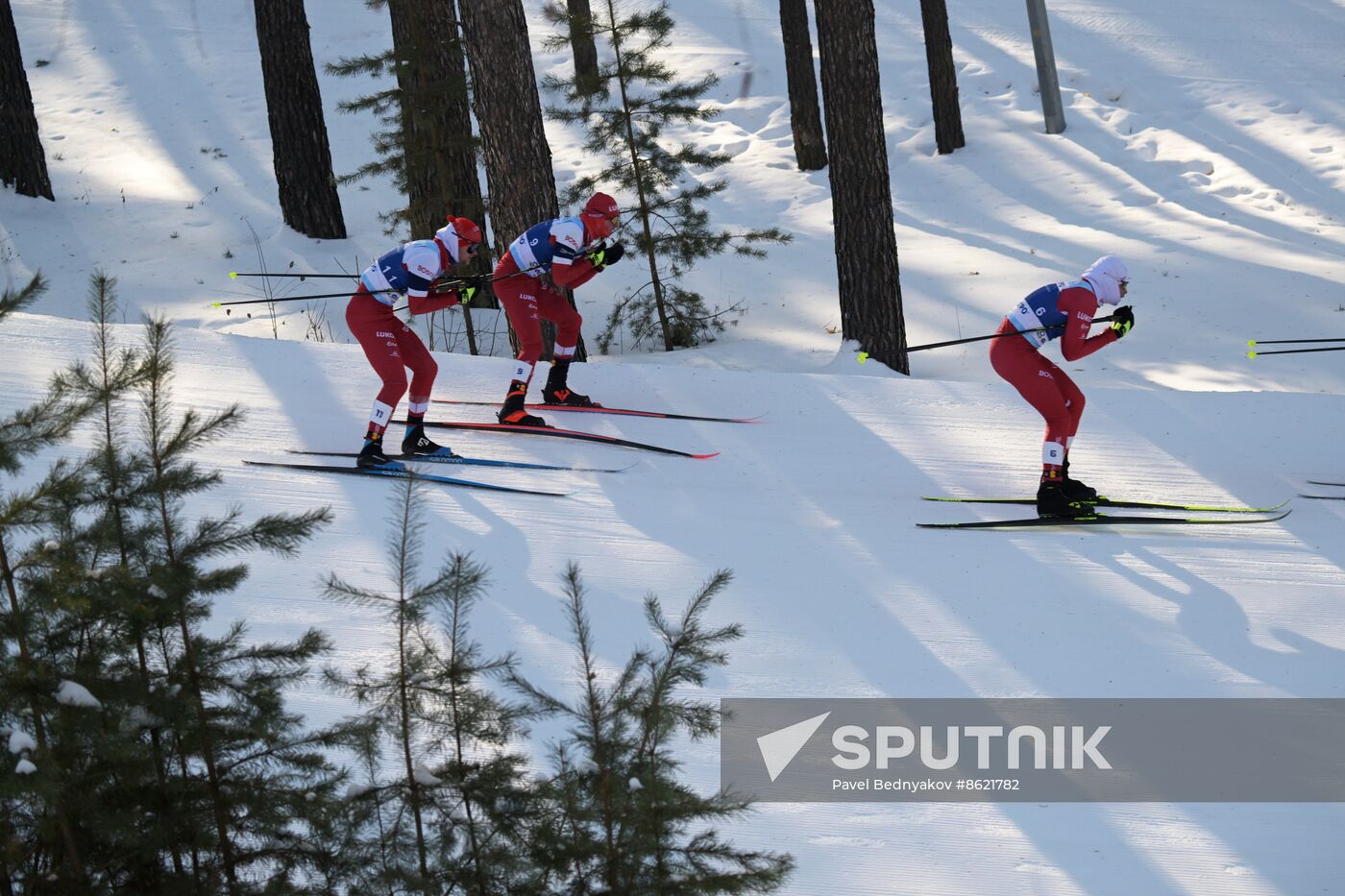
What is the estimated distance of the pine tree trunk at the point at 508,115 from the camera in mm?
10938

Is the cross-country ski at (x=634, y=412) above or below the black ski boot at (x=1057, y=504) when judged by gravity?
above

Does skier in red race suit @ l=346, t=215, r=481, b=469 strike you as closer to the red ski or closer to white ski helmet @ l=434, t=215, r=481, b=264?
white ski helmet @ l=434, t=215, r=481, b=264

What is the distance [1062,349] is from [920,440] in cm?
158

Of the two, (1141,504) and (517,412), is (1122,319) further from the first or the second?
(517,412)

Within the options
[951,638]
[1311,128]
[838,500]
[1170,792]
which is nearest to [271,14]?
[838,500]

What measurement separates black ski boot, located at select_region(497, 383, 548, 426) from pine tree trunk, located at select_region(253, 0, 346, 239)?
21.1 ft

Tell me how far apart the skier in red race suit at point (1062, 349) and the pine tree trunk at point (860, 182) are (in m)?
3.11

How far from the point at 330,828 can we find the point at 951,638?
13.9 ft

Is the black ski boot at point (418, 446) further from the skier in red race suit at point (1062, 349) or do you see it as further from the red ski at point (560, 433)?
the skier in red race suit at point (1062, 349)

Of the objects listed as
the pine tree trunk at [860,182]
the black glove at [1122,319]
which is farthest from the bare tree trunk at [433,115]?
the black glove at [1122,319]

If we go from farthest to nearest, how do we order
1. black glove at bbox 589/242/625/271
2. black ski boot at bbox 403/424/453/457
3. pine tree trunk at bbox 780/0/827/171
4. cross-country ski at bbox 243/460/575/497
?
1. pine tree trunk at bbox 780/0/827/171
2. black glove at bbox 589/242/625/271
3. black ski boot at bbox 403/424/453/457
4. cross-country ski at bbox 243/460/575/497

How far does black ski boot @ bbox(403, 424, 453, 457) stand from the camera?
8922 millimetres

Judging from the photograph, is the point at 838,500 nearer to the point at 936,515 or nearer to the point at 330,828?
the point at 936,515

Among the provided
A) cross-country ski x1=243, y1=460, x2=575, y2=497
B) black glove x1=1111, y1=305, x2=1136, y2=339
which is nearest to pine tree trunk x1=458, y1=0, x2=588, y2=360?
cross-country ski x1=243, y1=460, x2=575, y2=497
